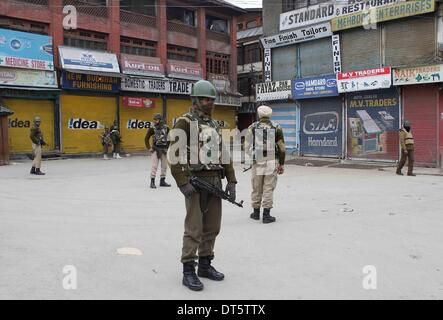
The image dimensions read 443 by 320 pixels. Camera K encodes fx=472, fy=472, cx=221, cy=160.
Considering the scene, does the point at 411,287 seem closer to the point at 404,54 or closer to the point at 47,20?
the point at 404,54

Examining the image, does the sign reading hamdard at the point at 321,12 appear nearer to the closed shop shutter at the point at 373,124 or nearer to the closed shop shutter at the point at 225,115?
the closed shop shutter at the point at 373,124

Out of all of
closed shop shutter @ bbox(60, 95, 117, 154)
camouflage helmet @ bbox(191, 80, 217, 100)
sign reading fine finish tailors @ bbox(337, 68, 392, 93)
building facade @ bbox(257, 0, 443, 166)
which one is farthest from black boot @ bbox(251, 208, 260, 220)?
closed shop shutter @ bbox(60, 95, 117, 154)

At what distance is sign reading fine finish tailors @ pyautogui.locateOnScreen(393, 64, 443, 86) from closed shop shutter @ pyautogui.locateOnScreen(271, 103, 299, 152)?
5.60 meters

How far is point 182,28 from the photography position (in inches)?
1175

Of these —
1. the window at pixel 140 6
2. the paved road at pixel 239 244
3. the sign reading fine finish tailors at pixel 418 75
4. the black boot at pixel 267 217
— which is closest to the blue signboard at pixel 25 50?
the window at pixel 140 6

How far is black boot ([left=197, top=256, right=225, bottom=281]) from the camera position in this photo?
4660 millimetres

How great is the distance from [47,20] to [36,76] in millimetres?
2891

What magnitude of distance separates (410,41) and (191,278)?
14953 millimetres

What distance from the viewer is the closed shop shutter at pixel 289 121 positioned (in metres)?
21.3

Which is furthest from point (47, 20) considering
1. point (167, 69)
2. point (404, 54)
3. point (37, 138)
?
point (404, 54)

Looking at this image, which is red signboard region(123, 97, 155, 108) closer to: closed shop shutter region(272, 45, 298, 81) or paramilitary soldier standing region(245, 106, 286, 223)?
closed shop shutter region(272, 45, 298, 81)

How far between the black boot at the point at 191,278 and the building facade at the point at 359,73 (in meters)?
12.8

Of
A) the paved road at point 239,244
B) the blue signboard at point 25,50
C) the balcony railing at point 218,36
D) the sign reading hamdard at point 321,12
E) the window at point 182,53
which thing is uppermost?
the balcony railing at point 218,36
